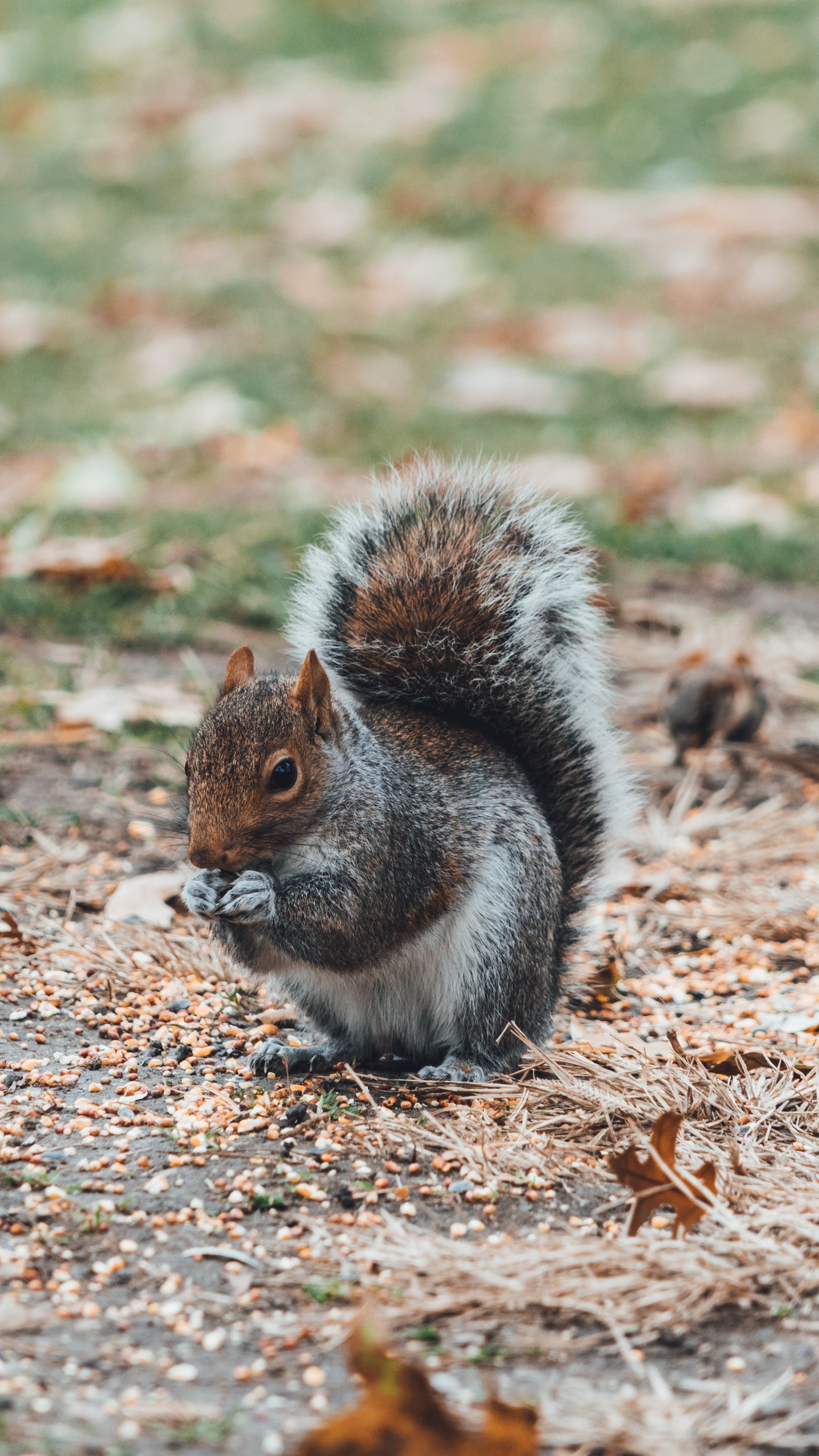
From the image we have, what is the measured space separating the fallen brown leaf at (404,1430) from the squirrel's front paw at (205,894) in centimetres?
78

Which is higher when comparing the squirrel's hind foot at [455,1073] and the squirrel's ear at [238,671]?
the squirrel's ear at [238,671]

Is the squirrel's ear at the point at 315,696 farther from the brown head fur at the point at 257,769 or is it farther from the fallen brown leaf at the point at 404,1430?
the fallen brown leaf at the point at 404,1430

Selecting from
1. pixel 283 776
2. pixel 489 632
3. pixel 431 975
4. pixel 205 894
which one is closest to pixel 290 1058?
pixel 431 975

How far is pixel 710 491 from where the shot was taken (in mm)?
5137

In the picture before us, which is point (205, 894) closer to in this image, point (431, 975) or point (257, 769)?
point (257, 769)

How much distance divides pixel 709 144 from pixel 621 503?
4.72m

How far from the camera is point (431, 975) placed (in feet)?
7.14

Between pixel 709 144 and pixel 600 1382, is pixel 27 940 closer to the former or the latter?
pixel 600 1382

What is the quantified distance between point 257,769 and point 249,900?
0.16m

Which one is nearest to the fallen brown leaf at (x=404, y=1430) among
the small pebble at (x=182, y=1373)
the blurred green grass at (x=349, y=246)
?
the small pebble at (x=182, y=1373)

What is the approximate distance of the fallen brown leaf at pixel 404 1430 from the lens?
1.24 m

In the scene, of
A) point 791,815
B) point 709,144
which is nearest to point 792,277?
point 709,144

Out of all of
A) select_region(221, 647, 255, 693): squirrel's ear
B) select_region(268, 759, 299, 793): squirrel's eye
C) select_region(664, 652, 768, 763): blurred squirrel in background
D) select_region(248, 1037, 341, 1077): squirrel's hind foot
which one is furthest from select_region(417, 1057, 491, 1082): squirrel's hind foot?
select_region(664, 652, 768, 763): blurred squirrel in background

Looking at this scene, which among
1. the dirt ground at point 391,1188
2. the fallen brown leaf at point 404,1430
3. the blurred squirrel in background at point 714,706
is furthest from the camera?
the blurred squirrel in background at point 714,706
